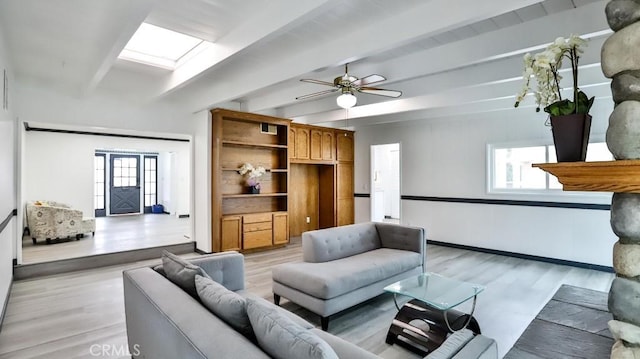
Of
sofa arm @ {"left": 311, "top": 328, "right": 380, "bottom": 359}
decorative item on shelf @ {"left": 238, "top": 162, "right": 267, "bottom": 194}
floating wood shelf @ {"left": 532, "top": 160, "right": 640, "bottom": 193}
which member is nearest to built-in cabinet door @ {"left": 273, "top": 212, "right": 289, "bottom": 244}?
decorative item on shelf @ {"left": 238, "top": 162, "right": 267, "bottom": 194}

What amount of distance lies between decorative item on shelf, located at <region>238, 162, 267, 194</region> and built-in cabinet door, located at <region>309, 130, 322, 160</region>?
141 cm

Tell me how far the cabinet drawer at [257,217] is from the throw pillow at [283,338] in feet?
14.4

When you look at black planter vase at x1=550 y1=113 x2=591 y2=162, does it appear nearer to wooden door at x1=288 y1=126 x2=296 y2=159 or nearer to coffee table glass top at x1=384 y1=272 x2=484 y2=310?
coffee table glass top at x1=384 y1=272 x2=484 y2=310

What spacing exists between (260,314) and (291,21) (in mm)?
2037

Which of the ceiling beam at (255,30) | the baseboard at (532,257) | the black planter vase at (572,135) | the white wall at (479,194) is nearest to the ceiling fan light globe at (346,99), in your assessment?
the ceiling beam at (255,30)

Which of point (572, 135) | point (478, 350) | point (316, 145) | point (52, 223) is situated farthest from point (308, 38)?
point (52, 223)

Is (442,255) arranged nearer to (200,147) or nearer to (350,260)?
(350,260)

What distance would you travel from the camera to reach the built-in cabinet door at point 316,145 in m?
7.04

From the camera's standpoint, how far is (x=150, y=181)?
11.9 meters

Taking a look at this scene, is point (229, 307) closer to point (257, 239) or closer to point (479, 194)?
point (257, 239)

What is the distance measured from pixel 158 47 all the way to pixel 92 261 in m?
3.36

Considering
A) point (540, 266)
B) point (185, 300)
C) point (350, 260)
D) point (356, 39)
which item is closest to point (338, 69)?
point (356, 39)

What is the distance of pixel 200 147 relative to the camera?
5605 millimetres

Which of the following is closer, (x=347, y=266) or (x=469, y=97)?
(x=347, y=266)
